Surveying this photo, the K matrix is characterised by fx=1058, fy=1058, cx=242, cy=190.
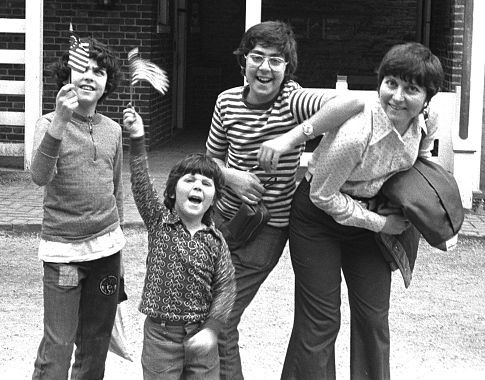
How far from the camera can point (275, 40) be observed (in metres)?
4.33

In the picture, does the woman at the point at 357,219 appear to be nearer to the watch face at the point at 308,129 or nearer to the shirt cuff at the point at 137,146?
the watch face at the point at 308,129

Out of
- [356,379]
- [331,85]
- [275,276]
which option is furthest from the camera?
[331,85]

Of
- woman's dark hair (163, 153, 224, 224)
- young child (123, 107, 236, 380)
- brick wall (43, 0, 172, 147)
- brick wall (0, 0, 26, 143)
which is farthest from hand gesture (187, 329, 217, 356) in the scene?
brick wall (0, 0, 26, 143)

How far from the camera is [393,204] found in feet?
14.0

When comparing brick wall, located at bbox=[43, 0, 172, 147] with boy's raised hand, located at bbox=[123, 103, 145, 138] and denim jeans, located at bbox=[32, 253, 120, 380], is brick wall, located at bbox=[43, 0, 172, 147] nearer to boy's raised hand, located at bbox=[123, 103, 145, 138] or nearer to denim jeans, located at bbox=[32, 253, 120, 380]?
denim jeans, located at bbox=[32, 253, 120, 380]

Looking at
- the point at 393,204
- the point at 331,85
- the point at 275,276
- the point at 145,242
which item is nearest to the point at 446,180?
the point at 393,204

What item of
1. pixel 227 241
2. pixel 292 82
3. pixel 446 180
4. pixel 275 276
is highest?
pixel 292 82

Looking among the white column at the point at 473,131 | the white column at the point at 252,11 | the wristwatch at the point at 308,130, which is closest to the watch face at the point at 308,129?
the wristwatch at the point at 308,130

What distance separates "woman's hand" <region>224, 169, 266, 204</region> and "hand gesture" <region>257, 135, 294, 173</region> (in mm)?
201

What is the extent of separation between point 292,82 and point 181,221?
843 mm

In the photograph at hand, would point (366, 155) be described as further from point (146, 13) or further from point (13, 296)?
point (146, 13)

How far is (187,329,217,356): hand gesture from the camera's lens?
384 centimetres

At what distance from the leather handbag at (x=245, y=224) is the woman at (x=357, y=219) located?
0.18 metres

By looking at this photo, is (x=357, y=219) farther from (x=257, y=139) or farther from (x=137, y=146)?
(x=137, y=146)
